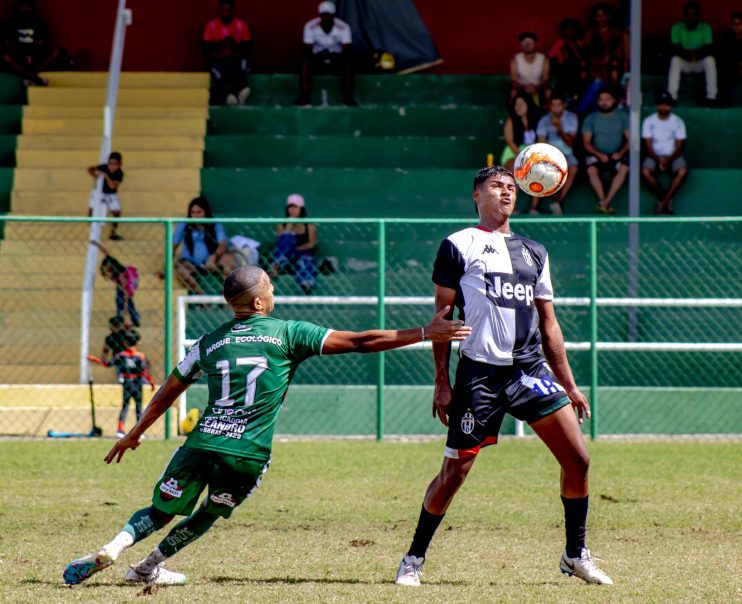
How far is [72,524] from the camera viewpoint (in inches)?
346

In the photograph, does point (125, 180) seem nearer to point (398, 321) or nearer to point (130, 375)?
point (130, 375)

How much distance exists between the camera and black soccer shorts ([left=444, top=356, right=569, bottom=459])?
6.74m

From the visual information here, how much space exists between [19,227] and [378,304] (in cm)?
576

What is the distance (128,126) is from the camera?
63.0ft

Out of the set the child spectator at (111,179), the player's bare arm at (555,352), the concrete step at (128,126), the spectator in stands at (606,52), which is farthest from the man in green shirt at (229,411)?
the concrete step at (128,126)

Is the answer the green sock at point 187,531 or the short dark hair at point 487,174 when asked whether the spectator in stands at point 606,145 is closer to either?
the short dark hair at point 487,174

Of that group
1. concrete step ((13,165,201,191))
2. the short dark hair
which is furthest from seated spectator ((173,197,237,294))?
the short dark hair

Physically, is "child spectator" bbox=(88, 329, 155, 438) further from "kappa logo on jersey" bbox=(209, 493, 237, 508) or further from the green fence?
"kappa logo on jersey" bbox=(209, 493, 237, 508)

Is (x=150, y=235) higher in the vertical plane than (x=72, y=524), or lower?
higher

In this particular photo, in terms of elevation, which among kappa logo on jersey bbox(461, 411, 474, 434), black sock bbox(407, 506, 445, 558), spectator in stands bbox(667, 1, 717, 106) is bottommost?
black sock bbox(407, 506, 445, 558)

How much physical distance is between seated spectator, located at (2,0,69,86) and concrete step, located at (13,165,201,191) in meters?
2.18

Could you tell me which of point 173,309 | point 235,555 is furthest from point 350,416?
point 235,555

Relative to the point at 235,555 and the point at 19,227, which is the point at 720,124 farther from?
the point at 235,555

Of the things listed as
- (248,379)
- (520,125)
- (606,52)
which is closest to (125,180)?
(520,125)
